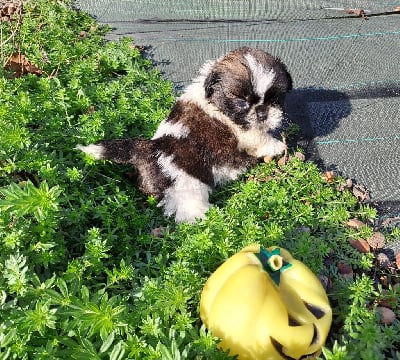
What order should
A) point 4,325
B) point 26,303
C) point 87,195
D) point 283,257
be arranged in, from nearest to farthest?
1. point 4,325
2. point 26,303
3. point 283,257
4. point 87,195

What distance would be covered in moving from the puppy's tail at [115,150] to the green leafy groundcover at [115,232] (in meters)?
0.13

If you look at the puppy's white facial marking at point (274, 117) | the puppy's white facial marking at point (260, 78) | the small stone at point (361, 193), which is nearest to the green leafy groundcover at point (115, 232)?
the small stone at point (361, 193)

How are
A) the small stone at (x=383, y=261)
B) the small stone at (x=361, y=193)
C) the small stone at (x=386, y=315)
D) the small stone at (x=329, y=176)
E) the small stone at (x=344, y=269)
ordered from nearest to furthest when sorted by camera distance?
the small stone at (x=386, y=315), the small stone at (x=344, y=269), the small stone at (x=383, y=261), the small stone at (x=361, y=193), the small stone at (x=329, y=176)

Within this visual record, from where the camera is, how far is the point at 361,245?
Result: 12.0 ft

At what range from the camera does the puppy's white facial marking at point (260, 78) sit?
12.1ft

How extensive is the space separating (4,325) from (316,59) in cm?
426

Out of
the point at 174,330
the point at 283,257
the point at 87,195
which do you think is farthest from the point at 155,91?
the point at 174,330

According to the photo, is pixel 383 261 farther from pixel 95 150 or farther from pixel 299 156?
pixel 95 150

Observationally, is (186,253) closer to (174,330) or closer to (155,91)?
(174,330)

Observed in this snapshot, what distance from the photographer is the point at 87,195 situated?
12.3 ft

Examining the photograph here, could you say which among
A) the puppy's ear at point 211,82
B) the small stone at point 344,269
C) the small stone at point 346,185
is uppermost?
the puppy's ear at point 211,82

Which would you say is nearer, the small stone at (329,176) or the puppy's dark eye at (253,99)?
the puppy's dark eye at (253,99)

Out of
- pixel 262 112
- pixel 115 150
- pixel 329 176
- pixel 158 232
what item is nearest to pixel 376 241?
pixel 329 176

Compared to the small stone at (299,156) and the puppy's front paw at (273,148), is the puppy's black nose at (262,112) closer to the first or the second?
the puppy's front paw at (273,148)
